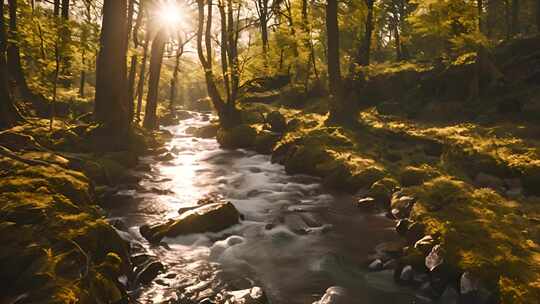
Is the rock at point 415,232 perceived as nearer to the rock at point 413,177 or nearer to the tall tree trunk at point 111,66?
the rock at point 413,177

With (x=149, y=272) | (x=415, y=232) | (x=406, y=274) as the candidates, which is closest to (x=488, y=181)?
(x=415, y=232)

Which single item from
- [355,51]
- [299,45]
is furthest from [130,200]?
[355,51]

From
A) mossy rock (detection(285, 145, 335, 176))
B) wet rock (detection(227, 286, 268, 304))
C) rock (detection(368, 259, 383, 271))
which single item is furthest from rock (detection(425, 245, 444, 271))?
mossy rock (detection(285, 145, 335, 176))

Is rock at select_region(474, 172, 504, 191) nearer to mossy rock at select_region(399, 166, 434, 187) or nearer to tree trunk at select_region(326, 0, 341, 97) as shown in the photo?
mossy rock at select_region(399, 166, 434, 187)

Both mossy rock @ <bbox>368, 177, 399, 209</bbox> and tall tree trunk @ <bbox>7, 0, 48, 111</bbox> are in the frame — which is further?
tall tree trunk @ <bbox>7, 0, 48, 111</bbox>

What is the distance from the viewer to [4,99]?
1384 centimetres

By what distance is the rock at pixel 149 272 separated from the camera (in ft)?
22.8

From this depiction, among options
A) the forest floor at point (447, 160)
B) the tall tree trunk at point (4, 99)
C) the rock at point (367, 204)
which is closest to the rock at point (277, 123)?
the forest floor at point (447, 160)

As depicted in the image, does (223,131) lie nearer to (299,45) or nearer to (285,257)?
(299,45)

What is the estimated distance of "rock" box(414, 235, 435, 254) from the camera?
25.2 feet

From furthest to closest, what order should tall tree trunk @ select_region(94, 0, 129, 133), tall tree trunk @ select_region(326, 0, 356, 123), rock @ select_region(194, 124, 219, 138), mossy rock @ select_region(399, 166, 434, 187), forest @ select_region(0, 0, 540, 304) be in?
1. rock @ select_region(194, 124, 219, 138)
2. tall tree trunk @ select_region(326, 0, 356, 123)
3. tall tree trunk @ select_region(94, 0, 129, 133)
4. mossy rock @ select_region(399, 166, 434, 187)
5. forest @ select_region(0, 0, 540, 304)

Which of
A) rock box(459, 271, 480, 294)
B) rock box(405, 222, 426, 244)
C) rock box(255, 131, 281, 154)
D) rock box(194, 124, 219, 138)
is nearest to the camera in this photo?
rock box(459, 271, 480, 294)

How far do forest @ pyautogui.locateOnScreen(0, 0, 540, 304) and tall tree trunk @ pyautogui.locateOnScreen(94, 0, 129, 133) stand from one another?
0.06 metres

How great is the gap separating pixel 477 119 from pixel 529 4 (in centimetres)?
3275
